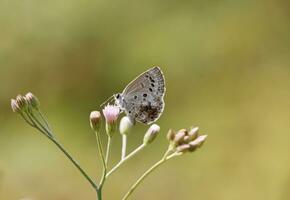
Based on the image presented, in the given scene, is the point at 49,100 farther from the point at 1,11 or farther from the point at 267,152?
the point at 267,152

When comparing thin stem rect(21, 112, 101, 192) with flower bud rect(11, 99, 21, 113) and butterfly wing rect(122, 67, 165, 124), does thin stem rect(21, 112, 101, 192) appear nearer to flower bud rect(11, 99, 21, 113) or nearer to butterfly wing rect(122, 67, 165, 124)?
flower bud rect(11, 99, 21, 113)

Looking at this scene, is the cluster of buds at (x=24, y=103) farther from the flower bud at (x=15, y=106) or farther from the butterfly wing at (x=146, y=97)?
the butterfly wing at (x=146, y=97)

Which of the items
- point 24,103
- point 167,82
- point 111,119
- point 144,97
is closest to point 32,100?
point 24,103

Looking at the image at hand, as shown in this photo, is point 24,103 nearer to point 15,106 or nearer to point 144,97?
point 15,106

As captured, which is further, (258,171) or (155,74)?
(258,171)

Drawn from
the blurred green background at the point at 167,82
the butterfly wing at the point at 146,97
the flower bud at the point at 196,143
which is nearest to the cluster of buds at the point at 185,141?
the flower bud at the point at 196,143

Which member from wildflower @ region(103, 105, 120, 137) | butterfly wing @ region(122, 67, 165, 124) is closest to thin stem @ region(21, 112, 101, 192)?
wildflower @ region(103, 105, 120, 137)

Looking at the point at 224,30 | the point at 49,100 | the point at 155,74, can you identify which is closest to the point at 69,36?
the point at 49,100
